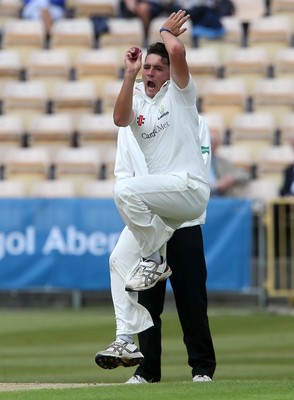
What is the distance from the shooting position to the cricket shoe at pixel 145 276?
27.5 feet

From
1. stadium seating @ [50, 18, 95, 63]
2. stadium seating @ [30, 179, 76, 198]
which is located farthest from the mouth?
stadium seating @ [50, 18, 95, 63]

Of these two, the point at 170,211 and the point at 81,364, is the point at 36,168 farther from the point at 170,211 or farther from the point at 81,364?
the point at 170,211

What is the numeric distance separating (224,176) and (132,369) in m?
5.01

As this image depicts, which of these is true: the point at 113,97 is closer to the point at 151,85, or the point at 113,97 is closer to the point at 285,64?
the point at 285,64

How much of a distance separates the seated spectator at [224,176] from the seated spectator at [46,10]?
521 cm

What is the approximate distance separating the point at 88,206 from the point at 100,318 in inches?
64.8

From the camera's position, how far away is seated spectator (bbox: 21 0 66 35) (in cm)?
2102

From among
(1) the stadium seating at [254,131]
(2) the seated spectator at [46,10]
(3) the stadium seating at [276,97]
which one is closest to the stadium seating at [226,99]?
(3) the stadium seating at [276,97]

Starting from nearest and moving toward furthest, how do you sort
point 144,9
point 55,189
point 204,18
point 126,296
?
point 126,296, point 55,189, point 204,18, point 144,9

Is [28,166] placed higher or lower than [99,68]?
lower

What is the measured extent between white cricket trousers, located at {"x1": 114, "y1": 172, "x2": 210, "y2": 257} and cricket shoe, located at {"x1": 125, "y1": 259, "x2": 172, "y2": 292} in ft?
0.34

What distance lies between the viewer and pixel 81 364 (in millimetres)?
12367

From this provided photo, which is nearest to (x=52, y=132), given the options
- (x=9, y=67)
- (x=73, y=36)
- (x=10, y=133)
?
(x=10, y=133)

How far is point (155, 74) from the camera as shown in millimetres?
8602
